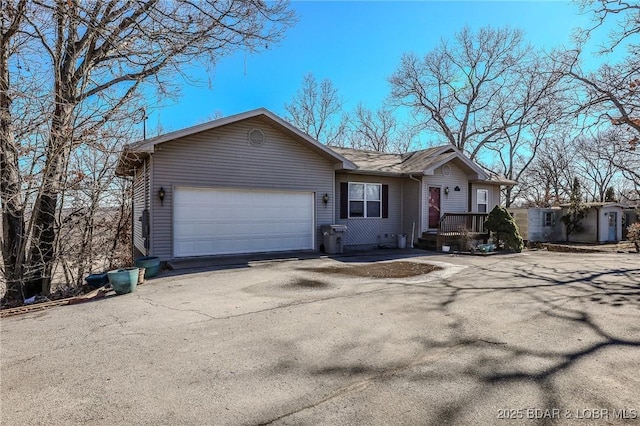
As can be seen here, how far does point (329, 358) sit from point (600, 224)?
2357cm

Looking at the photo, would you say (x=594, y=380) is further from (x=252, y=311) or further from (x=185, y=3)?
(x=185, y=3)

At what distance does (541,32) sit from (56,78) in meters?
14.1

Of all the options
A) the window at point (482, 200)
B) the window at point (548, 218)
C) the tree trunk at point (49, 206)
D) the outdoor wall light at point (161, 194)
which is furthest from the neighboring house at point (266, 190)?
the window at point (548, 218)

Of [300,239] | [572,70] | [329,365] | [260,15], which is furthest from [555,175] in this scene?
[329,365]

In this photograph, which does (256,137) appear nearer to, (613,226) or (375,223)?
(375,223)

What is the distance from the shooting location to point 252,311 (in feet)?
18.4

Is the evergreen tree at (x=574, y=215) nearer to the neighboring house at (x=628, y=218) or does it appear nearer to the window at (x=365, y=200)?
the neighboring house at (x=628, y=218)

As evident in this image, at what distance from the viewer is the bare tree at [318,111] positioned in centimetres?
2991

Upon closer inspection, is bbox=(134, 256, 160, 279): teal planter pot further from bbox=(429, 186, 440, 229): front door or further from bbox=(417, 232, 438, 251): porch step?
bbox=(429, 186, 440, 229): front door

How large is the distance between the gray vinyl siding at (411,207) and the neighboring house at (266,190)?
1.7 inches

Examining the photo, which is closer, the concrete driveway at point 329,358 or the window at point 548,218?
the concrete driveway at point 329,358

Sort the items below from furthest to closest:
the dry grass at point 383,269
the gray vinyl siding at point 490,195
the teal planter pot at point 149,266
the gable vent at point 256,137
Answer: the gray vinyl siding at point 490,195 < the gable vent at point 256,137 < the dry grass at point 383,269 < the teal planter pot at point 149,266

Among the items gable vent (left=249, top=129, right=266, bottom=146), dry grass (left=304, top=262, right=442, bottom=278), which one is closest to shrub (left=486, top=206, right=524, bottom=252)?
dry grass (left=304, top=262, right=442, bottom=278)

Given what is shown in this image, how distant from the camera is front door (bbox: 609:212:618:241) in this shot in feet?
70.1
